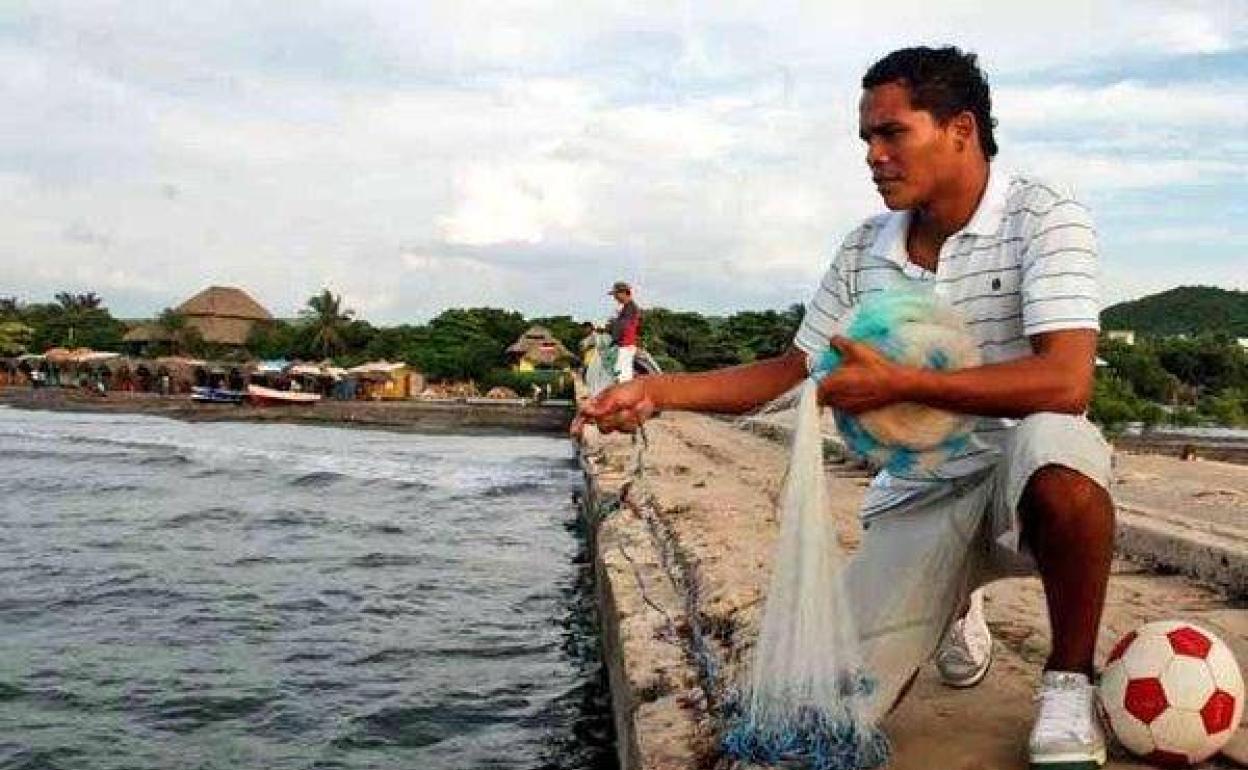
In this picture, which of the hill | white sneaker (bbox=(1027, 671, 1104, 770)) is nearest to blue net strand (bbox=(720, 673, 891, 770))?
white sneaker (bbox=(1027, 671, 1104, 770))

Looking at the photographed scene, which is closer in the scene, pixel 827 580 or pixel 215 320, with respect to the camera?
pixel 827 580

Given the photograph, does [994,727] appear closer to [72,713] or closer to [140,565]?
[72,713]

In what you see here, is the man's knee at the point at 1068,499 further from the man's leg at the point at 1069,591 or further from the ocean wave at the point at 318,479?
the ocean wave at the point at 318,479

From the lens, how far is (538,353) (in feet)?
234

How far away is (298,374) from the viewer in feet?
226

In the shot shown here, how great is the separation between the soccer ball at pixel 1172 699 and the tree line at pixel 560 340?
1471 inches

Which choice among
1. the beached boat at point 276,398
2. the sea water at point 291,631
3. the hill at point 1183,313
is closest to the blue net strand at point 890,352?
the sea water at point 291,631

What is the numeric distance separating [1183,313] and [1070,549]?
127 meters

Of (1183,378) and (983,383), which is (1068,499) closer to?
(983,383)

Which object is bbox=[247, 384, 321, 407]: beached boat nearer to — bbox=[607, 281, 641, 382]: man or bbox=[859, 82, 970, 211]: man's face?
bbox=[607, 281, 641, 382]: man

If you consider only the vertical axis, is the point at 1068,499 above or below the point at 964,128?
below

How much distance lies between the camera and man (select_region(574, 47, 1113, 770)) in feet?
8.64

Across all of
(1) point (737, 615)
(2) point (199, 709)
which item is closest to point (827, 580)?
(1) point (737, 615)

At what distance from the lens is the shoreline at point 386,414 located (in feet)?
181
